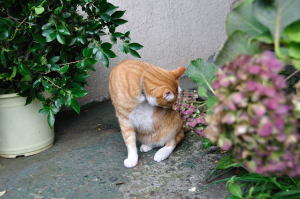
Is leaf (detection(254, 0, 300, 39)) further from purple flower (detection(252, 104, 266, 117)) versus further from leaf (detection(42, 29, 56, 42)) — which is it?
leaf (detection(42, 29, 56, 42))

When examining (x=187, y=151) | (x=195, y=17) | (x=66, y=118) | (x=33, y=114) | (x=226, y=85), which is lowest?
(x=66, y=118)

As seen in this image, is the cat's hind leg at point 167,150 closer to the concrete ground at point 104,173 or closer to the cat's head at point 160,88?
the concrete ground at point 104,173

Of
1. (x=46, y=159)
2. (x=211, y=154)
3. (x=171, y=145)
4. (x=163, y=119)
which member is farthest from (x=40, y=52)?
(x=211, y=154)

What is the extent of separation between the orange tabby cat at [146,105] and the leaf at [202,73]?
318 mm

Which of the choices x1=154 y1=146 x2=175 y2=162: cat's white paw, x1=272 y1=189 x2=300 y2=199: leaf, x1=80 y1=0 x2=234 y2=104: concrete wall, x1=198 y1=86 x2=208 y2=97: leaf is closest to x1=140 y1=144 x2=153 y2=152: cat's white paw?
x1=154 y1=146 x2=175 y2=162: cat's white paw

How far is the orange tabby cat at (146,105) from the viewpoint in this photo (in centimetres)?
209

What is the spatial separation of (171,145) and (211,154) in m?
0.28

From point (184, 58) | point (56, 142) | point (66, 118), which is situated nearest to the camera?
point (56, 142)

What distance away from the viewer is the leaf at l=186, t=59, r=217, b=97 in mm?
1676

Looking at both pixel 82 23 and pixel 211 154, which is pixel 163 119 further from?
pixel 82 23

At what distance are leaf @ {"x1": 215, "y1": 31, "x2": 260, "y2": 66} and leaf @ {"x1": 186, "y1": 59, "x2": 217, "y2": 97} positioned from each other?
0.40 meters

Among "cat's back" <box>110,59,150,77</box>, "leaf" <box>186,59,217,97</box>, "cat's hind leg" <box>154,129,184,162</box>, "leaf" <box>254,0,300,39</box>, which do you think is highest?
"leaf" <box>254,0,300,39</box>

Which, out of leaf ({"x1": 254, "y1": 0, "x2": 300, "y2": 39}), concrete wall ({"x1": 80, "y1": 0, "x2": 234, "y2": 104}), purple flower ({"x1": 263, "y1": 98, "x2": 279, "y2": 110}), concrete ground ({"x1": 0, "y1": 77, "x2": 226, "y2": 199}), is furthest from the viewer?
concrete wall ({"x1": 80, "y1": 0, "x2": 234, "y2": 104})

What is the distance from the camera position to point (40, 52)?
2.26 m
